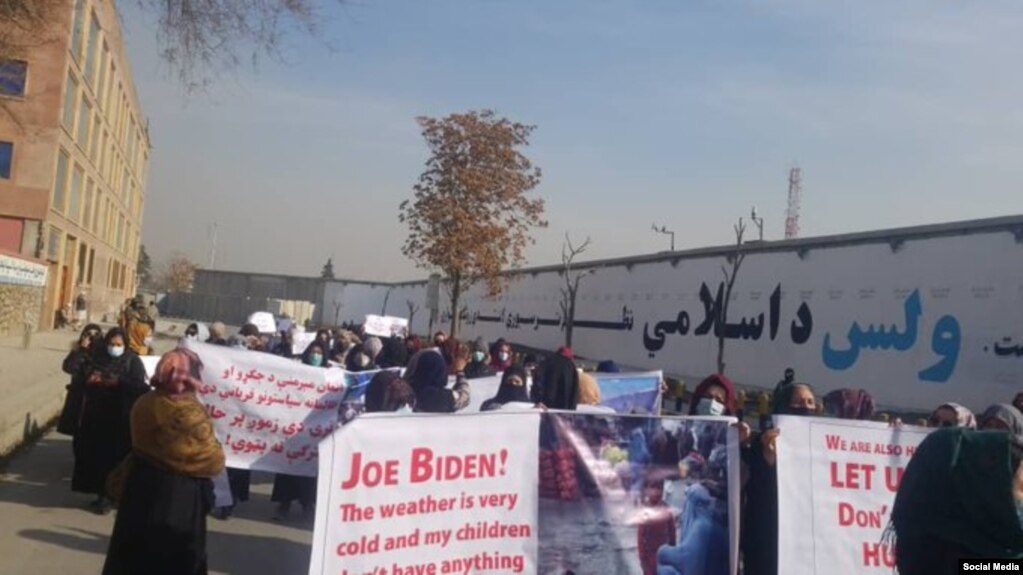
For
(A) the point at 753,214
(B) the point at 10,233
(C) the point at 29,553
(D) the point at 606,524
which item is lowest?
(C) the point at 29,553

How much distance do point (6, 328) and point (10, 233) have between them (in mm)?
10553

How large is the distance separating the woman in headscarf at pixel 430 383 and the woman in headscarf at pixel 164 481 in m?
2.96

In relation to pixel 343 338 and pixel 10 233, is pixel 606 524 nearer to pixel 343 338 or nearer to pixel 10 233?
pixel 343 338

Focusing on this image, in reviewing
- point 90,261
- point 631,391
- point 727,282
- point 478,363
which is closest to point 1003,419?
point 631,391

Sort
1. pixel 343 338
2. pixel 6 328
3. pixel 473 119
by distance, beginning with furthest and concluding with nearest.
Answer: pixel 473 119, pixel 6 328, pixel 343 338

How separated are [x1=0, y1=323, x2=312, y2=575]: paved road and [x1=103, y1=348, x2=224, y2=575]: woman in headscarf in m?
2.07

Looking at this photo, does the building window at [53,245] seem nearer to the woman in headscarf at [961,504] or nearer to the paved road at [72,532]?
the paved road at [72,532]

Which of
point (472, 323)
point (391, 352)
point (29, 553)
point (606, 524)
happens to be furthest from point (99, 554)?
point (472, 323)

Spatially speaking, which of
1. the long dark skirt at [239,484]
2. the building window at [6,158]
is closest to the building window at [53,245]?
the building window at [6,158]

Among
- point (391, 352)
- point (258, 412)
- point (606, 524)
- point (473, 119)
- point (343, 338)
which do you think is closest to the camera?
point (606, 524)

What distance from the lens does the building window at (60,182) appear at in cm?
3796

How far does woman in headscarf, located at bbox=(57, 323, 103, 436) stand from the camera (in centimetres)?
887

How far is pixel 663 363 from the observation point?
36.2 meters

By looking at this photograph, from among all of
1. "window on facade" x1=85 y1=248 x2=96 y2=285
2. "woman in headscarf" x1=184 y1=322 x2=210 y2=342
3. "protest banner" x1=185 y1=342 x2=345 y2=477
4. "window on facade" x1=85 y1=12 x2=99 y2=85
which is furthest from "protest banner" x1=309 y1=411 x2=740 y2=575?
"window on facade" x1=85 y1=248 x2=96 y2=285
